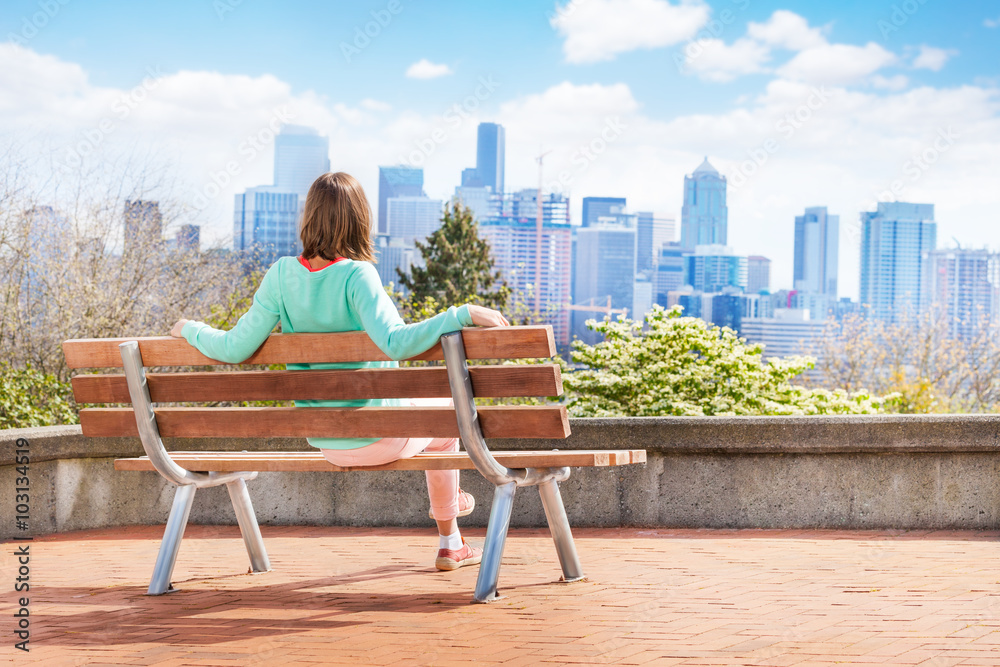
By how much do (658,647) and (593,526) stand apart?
7.30ft

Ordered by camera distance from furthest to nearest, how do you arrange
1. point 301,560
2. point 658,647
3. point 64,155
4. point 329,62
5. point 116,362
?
1. point 329,62
2. point 64,155
3. point 301,560
4. point 116,362
5. point 658,647

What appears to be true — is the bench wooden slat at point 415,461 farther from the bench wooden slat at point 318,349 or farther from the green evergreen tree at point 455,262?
the green evergreen tree at point 455,262

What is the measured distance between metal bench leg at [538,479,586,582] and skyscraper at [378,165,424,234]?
258 feet

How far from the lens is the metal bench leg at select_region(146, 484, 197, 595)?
10.8ft

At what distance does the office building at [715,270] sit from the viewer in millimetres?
101812

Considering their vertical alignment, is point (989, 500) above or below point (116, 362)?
below

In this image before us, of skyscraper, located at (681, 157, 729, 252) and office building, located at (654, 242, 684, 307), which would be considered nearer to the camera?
office building, located at (654, 242, 684, 307)

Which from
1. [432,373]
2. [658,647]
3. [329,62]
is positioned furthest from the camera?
[329,62]

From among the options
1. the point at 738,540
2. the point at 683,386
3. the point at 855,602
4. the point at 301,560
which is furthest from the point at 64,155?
the point at 855,602

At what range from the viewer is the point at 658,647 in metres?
2.46

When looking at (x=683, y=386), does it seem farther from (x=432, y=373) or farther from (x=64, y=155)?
(x=64, y=155)

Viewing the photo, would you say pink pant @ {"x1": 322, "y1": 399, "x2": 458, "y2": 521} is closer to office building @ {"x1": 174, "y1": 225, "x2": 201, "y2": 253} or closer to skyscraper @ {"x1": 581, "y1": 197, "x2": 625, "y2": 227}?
office building @ {"x1": 174, "y1": 225, "x2": 201, "y2": 253}

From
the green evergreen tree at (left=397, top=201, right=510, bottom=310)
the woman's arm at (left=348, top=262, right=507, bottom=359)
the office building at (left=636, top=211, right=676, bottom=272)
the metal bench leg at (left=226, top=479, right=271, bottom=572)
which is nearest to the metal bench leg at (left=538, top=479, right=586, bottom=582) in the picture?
the woman's arm at (left=348, top=262, right=507, bottom=359)

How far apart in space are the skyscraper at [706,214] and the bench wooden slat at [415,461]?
118 metres
